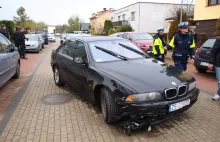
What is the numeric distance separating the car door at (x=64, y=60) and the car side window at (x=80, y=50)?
0.22 metres

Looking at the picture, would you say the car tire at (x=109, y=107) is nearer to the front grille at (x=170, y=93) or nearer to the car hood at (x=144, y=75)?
the car hood at (x=144, y=75)

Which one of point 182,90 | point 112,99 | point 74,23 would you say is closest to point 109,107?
point 112,99

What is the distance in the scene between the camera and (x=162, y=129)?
13.0 ft

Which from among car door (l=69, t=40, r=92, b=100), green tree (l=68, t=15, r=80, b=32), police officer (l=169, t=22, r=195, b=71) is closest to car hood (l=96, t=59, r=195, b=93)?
car door (l=69, t=40, r=92, b=100)

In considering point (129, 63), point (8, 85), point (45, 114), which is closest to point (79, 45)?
point (129, 63)

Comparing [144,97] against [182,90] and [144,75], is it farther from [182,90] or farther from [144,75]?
[182,90]

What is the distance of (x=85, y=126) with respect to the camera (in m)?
4.14

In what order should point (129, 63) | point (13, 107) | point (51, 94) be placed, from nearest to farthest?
point (129, 63), point (13, 107), point (51, 94)

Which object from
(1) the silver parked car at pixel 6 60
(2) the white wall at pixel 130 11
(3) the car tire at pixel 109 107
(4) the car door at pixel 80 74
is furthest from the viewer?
(2) the white wall at pixel 130 11

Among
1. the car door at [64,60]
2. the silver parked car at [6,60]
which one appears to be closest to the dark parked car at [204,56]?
the car door at [64,60]

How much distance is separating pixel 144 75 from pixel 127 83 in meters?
0.47

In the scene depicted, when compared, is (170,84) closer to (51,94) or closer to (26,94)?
Result: (51,94)

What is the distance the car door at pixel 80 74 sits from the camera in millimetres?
4656

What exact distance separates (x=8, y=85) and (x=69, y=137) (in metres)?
4.31
